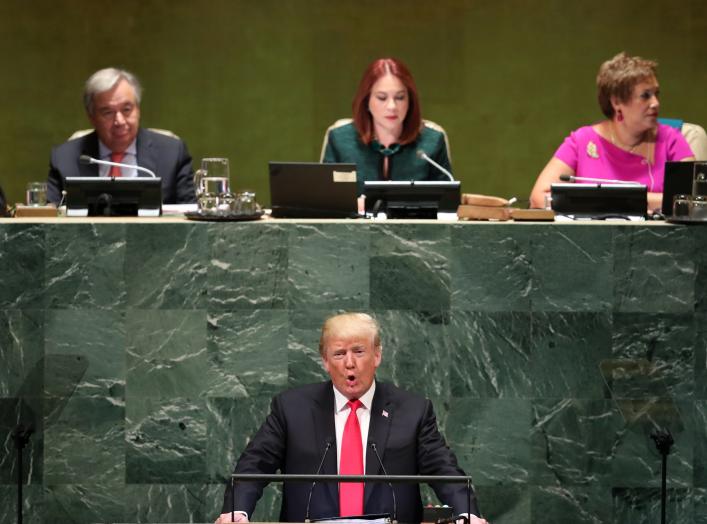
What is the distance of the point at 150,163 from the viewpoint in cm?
552

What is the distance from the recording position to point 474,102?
24.4ft

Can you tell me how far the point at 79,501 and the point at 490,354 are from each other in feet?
4.88

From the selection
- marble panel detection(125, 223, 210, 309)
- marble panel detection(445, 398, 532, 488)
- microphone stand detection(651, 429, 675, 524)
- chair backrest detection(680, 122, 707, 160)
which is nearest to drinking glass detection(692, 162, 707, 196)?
microphone stand detection(651, 429, 675, 524)

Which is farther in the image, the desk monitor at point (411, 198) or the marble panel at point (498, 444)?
the desk monitor at point (411, 198)

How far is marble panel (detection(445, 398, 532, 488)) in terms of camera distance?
4152mm

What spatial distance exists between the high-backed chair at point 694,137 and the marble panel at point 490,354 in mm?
2097

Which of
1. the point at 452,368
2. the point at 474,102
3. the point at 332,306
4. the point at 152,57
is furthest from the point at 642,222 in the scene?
the point at 152,57

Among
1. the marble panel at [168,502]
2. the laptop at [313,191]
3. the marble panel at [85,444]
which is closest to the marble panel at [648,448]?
the laptop at [313,191]

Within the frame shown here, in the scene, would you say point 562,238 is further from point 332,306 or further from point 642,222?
point 332,306

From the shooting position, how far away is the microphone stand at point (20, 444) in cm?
407

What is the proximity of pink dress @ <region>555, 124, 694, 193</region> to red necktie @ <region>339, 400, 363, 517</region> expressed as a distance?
2342mm

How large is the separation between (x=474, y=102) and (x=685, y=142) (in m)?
2.03

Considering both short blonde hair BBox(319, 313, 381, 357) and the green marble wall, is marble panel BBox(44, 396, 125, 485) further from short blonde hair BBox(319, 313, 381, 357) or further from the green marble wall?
short blonde hair BBox(319, 313, 381, 357)

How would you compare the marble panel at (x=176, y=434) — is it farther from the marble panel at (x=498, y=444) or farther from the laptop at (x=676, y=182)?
the laptop at (x=676, y=182)
